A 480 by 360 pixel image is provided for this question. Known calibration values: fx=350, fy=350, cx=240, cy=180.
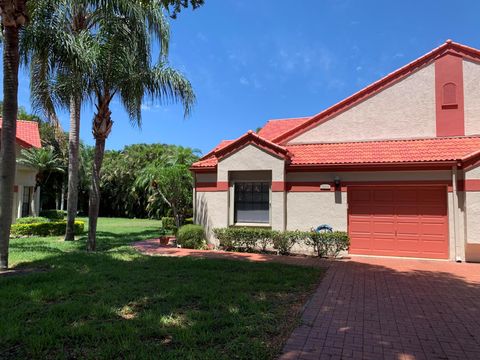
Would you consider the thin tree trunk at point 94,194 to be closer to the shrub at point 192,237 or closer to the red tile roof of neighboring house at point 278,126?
the shrub at point 192,237

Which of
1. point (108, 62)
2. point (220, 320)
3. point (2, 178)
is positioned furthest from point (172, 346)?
point (108, 62)

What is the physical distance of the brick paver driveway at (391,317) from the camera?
14.7 feet

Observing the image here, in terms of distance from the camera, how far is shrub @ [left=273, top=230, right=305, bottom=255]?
→ 12.4 metres

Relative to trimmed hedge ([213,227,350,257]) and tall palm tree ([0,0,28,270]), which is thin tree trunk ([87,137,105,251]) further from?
trimmed hedge ([213,227,350,257])

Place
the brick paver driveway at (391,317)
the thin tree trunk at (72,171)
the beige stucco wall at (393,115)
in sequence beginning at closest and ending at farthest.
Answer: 1. the brick paver driveway at (391,317)
2. the beige stucco wall at (393,115)
3. the thin tree trunk at (72,171)

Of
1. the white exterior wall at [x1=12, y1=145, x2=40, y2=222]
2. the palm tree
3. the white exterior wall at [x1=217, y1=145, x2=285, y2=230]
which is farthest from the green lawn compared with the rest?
the palm tree

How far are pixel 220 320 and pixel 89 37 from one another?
35.0 ft

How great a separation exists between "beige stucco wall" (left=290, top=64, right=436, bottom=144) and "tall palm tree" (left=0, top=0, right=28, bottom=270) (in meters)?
10.6

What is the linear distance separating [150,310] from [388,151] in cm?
1039

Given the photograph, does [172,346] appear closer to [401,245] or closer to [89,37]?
[401,245]

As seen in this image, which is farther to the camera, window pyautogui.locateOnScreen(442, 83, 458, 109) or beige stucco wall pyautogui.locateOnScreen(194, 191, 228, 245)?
beige stucco wall pyautogui.locateOnScreen(194, 191, 228, 245)

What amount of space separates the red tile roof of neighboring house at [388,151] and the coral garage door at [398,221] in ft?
3.38

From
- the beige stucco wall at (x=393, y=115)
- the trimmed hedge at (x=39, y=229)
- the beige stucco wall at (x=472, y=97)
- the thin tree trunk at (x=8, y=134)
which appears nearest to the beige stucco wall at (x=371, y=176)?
the beige stucco wall at (x=393, y=115)

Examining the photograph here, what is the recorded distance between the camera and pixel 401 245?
40.0ft
